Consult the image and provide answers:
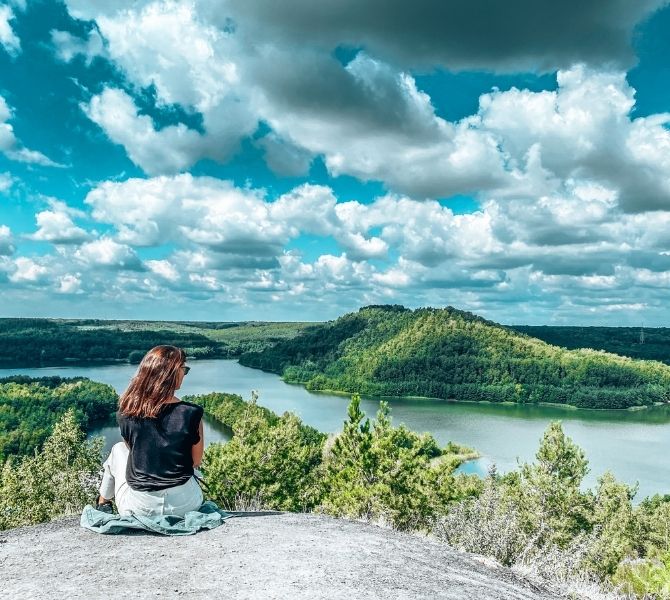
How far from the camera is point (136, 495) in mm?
6840

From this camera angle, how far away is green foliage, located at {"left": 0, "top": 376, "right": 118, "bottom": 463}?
76812 millimetres

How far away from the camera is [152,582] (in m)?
5.61

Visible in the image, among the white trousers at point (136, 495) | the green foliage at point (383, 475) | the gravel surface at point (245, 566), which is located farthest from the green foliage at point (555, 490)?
the white trousers at point (136, 495)

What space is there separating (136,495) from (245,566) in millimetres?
1686

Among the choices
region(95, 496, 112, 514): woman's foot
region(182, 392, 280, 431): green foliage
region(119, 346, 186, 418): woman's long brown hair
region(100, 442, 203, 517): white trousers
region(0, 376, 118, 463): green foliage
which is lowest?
region(0, 376, 118, 463): green foliage

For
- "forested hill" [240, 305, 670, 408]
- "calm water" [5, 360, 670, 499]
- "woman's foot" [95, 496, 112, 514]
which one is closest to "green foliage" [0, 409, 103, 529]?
"calm water" [5, 360, 670, 499]

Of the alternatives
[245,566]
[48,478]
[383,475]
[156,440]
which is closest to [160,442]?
[156,440]

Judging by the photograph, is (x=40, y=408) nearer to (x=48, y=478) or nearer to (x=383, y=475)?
(x=48, y=478)

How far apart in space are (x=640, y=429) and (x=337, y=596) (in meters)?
110

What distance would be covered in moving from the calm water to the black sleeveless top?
46656mm

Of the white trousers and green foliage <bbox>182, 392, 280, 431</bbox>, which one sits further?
green foliage <bbox>182, 392, 280, 431</bbox>

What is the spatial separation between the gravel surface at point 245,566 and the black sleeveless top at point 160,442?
74cm

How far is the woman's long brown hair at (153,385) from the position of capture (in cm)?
647

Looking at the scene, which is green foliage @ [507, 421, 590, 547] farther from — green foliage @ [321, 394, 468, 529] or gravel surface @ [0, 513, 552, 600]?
gravel surface @ [0, 513, 552, 600]
